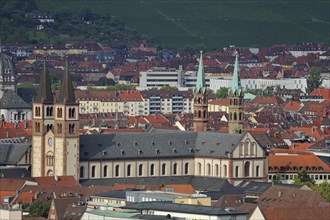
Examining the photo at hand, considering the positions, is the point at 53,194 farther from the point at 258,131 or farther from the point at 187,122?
the point at 187,122

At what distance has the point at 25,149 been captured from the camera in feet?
369

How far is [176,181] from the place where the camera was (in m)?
114

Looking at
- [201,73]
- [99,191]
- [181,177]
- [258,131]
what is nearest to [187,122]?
[258,131]

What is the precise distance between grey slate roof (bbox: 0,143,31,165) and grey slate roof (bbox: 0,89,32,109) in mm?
48088

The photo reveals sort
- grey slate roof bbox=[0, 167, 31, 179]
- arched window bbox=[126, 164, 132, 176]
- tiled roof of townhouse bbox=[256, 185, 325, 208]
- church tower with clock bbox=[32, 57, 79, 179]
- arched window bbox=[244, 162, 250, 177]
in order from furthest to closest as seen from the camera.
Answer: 1. arched window bbox=[244, 162, 250, 177]
2. arched window bbox=[126, 164, 132, 176]
3. church tower with clock bbox=[32, 57, 79, 179]
4. grey slate roof bbox=[0, 167, 31, 179]
5. tiled roof of townhouse bbox=[256, 185, 325, 208]

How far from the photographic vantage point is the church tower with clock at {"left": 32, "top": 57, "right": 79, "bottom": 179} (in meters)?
110

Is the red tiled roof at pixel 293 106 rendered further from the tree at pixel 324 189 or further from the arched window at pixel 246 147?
the tree at pixel 324 189

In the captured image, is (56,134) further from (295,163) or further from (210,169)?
(295,163)

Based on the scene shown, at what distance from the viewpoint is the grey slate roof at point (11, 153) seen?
112 meters

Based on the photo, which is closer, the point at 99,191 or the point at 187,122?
the point at 99,191

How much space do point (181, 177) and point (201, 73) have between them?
15311 millimetres

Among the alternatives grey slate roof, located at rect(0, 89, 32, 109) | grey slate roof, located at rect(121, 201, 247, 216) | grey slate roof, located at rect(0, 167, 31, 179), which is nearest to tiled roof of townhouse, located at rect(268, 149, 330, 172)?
grey slate roof, located at rect(0, 167, 31, 179)

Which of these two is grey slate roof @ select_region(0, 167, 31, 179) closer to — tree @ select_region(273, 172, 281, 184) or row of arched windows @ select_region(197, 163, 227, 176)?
row of arched windows @ select_region(197, 163, 227, 176)

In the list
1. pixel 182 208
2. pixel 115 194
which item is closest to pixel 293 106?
pixel 115 194
